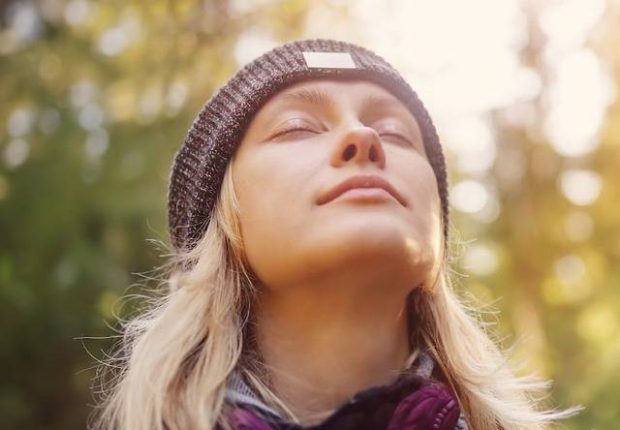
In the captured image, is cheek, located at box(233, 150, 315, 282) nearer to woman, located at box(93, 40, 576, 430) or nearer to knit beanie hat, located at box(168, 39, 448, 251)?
woman, located at box(93, 40, 576, 430)

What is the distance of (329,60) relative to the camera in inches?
74.3

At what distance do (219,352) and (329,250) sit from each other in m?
0.35

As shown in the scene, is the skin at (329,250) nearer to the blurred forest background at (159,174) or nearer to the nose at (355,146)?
the nose at (355,146)

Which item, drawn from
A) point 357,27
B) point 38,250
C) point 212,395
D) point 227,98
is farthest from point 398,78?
point 357,27

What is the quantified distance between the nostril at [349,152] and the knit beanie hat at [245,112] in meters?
0.27

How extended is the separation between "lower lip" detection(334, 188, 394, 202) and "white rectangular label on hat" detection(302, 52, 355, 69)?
0.40m

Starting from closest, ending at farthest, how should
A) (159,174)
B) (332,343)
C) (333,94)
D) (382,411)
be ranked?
(382,411)
(332,343)
(333,94)
(159,174)

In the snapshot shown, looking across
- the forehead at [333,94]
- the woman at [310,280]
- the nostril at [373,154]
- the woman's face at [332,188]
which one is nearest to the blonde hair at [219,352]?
the woman at [310,280]

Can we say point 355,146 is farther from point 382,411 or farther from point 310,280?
point 382,411

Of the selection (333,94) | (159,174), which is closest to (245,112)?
(333,94)

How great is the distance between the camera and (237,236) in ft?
5.76

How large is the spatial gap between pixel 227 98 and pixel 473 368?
882mm

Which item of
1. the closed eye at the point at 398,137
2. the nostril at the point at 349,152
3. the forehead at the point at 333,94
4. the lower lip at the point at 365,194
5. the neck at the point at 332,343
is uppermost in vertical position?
the forehead at the point at 333,94

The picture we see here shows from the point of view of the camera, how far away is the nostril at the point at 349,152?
165 cm
